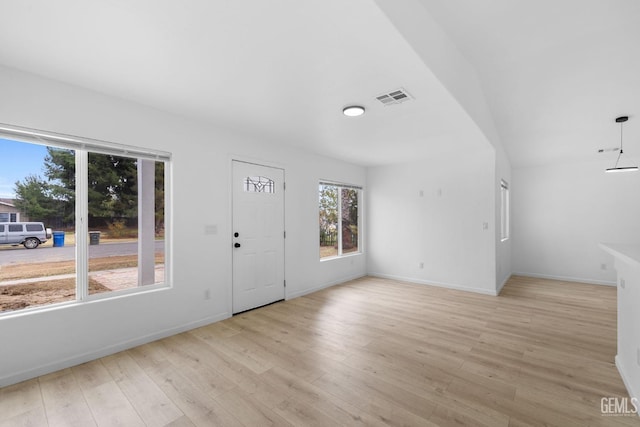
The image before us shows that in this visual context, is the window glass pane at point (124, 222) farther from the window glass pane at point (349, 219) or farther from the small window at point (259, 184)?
the window glass pane at point (349, 219)

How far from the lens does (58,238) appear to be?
253cm

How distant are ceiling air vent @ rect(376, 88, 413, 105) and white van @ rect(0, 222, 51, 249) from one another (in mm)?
3240

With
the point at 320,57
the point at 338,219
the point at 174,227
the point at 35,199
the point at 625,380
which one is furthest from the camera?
the point at 338,219

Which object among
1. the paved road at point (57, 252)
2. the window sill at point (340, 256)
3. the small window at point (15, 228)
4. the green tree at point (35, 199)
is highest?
the green tree at point (35, 199)

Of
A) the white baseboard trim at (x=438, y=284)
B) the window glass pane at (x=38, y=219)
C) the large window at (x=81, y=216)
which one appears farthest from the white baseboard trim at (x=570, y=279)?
the window glass pane at (x=38, y=219)

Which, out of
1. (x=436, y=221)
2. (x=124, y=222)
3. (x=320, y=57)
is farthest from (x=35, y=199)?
(x=436, y=221)

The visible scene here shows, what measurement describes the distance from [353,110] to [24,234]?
3157 millimetres

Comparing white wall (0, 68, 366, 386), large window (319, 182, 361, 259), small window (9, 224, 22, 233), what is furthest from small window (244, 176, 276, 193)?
small window (9, 224, 22, 233)

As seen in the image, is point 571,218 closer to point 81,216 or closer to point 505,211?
point 505,211

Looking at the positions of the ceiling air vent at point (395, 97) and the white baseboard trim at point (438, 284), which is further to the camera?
the white baseboard trim at point (438, 284)

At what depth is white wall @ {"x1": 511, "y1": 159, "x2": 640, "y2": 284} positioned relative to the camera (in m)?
5.38

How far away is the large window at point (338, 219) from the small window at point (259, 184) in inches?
48.7

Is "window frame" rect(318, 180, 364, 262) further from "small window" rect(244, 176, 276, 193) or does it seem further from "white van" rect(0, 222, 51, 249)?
"white van" rect(0, 222, 51, 249)

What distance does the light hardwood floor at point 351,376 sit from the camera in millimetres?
1853
